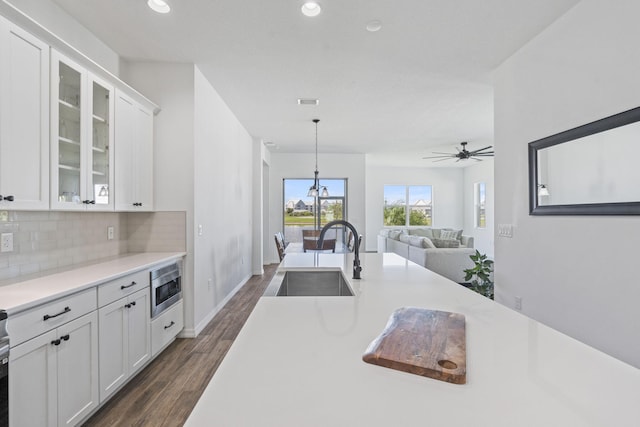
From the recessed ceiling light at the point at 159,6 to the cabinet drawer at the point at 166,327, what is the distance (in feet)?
7.77

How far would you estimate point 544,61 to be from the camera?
2.63 metres

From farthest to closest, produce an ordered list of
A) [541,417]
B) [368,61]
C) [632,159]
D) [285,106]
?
[285,106] < [368,61] < [632,159] < [541,417]

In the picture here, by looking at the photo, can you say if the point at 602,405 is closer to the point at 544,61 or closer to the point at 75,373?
the point at 75,373

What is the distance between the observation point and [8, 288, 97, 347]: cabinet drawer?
1.39 meters

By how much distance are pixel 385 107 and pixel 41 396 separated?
14.6 ft

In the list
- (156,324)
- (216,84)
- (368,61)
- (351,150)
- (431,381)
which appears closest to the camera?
(431,381)

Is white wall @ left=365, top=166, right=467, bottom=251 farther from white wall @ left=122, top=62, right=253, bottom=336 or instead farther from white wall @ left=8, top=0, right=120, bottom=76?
white wall @ left=8, top=0, right=120, bottom=76

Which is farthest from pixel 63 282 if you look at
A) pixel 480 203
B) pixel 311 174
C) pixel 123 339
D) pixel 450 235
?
pixel 480 203

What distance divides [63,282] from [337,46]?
2.71 meters

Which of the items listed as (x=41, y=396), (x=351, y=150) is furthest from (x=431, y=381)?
(x=351, y=150)

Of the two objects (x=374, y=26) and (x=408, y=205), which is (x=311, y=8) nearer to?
(x=374, y=26)

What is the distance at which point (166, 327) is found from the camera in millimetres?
2744

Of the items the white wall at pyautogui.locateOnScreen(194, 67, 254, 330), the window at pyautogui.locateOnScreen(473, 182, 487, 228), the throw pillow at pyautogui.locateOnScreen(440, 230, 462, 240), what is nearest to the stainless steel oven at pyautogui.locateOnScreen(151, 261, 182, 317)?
the white wall at pyautogui.locateOnScreen(194, 67, 254, 330)

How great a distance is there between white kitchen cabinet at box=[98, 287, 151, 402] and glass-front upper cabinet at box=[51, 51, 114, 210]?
741 millimetres
